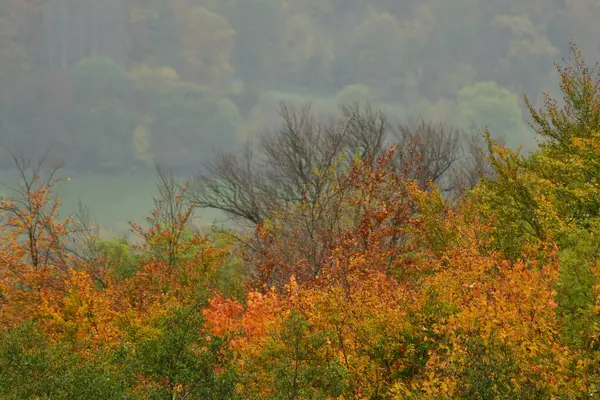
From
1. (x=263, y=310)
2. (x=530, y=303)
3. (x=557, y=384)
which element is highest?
(x=263, y=310)

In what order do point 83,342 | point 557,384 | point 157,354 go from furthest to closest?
1. point 83,342
2. point 157,354
3. point 557,384

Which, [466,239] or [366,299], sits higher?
[466,239]

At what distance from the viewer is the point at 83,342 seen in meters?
19.9

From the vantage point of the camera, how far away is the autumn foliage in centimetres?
1170

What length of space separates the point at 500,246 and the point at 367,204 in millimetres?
7746

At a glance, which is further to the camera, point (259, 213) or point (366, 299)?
point (259, 213)

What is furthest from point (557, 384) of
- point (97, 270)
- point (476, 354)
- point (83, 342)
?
point (97, 270)

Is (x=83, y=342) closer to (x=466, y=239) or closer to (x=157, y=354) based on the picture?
(x=157, y=354)

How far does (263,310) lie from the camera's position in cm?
2219

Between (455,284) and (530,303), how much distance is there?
10.8 ft

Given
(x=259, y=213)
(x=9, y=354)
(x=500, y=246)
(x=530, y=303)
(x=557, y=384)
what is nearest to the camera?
(x=557, y=384)

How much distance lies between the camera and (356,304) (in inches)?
659

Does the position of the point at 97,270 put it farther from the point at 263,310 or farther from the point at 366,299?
the point at 366,299

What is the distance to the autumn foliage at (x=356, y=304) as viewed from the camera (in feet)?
38.4
